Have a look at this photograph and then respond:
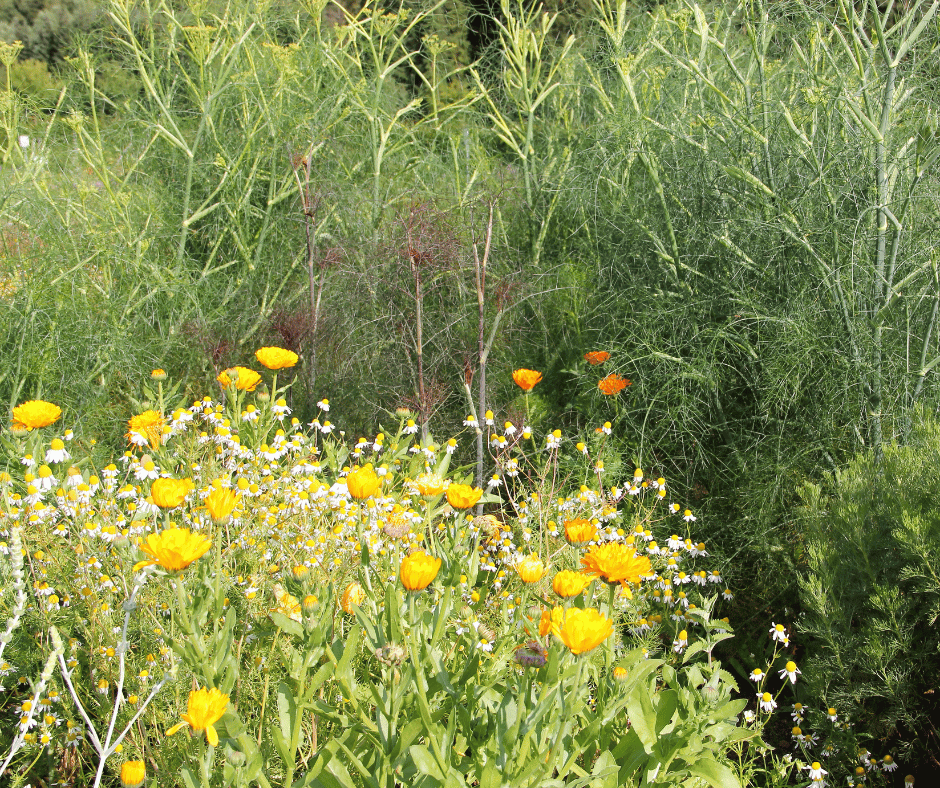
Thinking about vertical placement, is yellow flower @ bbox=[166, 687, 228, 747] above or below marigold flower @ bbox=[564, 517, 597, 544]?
below

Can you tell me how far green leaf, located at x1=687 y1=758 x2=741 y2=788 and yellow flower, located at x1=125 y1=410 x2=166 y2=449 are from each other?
170 centimetres

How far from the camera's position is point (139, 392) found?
3812mm

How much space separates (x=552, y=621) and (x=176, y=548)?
1.97 feet

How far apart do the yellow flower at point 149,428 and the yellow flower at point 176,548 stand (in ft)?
4.06

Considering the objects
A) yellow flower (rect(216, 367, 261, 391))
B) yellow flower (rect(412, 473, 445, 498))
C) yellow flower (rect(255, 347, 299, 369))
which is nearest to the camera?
yellow flower (rect(412, 473, 445, 498))

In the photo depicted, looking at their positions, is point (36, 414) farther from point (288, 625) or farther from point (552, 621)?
point (552, 621)

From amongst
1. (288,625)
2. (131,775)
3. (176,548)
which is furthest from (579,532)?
(131,775)

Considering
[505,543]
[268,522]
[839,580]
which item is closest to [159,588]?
[268,522]

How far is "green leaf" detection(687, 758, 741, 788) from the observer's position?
1.61 m

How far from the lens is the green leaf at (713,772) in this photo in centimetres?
161

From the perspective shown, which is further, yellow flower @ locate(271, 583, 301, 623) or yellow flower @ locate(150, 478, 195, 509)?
yellow flower @ locate(271, 583, 301, 623)

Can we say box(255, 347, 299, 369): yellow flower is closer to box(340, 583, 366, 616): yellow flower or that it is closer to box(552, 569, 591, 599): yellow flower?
box(340, 583, 366, 616): yellow flower

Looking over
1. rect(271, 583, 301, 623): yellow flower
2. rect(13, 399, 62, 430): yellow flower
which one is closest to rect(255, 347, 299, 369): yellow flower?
rect(13, 399, 62, 430): yellow flower

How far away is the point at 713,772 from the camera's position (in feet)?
5.31
